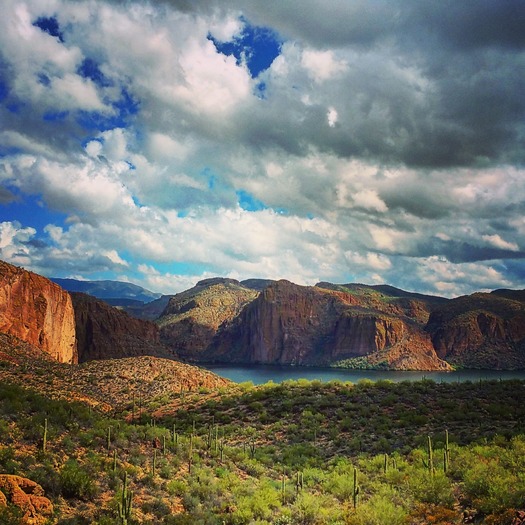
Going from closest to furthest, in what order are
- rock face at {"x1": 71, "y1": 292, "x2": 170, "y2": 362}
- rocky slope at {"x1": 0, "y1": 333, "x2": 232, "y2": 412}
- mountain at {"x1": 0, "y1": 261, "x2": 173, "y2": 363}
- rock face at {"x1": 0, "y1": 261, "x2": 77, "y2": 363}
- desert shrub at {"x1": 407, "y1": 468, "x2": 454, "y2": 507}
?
1. desert shrub at {"x1": 407, "y1": 468, "x2": 454, "y2": 507}
2. rocky slope at {"x1": 0, "y1": 333, "x2": 232, "y2": 412}
3. rock face at {"x1": 0, "y1": 261, "x2": 77, "y2": 363}
4. mountain at {"x1": 0, "y1": 261, "x2": 173, "y2": 363}
5. rock face at {"x1": 71, "y1": 292, "x2": 170, "y2": 362}

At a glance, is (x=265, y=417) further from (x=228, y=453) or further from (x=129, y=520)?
(x=129, y=520)

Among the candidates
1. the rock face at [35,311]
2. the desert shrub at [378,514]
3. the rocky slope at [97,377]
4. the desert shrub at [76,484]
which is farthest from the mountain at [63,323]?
the desert shrub at [378,514]

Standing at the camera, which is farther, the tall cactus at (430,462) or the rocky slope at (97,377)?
the rocky slope at (97,377)

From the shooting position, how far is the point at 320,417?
105 ft

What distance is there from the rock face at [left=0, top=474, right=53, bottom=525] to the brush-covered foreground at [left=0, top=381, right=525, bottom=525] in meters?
0.37

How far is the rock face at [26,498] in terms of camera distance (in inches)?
484

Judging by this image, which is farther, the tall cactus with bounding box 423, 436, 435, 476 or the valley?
the tall cactus with bounding box 423, 436, 435, 476

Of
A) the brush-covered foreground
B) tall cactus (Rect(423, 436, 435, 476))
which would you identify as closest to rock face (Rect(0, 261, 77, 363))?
the brush-covered foreground

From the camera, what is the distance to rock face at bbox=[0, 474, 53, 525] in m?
12.3

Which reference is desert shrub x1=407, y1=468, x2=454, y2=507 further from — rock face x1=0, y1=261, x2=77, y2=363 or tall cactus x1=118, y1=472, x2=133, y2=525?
rock face x1=0, y1=261, x2=77, y2=363

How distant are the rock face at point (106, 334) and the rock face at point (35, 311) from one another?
27.9 m

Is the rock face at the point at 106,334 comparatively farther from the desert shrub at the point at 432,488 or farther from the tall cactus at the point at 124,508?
the tall cactus at the point at 124,508

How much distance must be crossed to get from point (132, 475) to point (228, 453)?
7.39m

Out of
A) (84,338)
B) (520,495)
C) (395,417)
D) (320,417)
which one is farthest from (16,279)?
(520,495)
